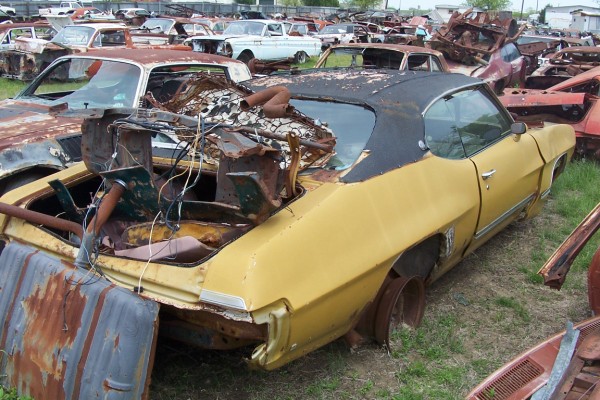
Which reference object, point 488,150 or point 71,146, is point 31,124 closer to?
point 71,146

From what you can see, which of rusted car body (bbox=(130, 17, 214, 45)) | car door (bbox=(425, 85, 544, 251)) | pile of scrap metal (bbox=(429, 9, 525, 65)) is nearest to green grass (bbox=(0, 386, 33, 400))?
car door (bbox=(425, 85, 544, 251))

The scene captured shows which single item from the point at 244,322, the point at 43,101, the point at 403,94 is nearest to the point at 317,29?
the point at 43,101

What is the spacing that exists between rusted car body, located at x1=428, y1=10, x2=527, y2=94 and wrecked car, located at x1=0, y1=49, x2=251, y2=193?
222 inches

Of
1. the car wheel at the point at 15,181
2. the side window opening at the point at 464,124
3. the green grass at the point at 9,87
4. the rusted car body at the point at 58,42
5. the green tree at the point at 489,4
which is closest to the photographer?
the side window opening at the point at 464,124

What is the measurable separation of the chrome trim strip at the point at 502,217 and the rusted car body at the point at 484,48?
6079 millimetres

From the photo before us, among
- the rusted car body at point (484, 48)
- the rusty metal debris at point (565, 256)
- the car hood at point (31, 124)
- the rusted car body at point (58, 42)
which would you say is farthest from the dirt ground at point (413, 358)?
the rusted car body at point (58, 42)

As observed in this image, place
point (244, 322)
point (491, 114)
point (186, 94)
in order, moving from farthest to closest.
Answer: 1. point (491, 114)
2. point (186, 94)
3. point (244, 322)

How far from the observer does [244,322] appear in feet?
8.04

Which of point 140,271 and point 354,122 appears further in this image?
point 354,122

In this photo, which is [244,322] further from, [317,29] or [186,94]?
[317,29]

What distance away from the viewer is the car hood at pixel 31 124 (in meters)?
4.79

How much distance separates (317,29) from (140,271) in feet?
80.1

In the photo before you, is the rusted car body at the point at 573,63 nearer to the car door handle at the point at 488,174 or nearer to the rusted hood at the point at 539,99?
the rusted hood at the point at 539,99

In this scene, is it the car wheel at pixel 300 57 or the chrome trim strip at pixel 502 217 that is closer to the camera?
the chrome trim strip at pixel 502 217
